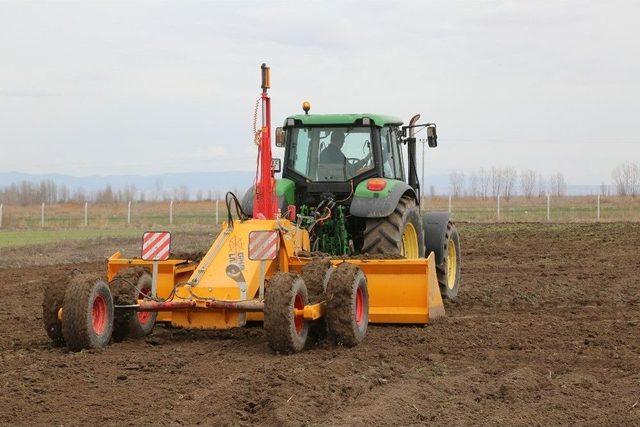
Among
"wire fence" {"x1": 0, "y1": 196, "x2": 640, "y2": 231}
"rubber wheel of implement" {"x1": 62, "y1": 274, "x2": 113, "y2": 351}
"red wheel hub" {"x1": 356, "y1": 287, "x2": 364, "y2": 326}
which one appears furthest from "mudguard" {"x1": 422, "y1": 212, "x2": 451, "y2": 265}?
"wire fence" {"x1": 0, "y1": 196, "x2": 640, "y2": 231}

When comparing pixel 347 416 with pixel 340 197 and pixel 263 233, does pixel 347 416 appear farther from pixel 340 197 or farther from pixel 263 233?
pixel 340 197

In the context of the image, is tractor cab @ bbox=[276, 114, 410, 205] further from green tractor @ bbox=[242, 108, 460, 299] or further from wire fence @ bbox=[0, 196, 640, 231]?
wire fence @ bbox=[0, 196, 640, 231]

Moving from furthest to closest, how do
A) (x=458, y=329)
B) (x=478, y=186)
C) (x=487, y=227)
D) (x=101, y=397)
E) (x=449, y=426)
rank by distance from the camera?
(x=478, y=186) < (x=487, y=227) < (x=458, y=329) < (x=101, y=397) < (x=449, y=426)

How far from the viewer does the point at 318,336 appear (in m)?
9.93

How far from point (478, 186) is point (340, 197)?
58.2 metres

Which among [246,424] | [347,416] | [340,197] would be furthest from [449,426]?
[340,197]

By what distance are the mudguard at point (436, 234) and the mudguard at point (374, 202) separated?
2087 millimetres

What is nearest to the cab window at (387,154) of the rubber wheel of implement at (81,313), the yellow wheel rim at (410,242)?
the yellow wheel rim at (410,242)

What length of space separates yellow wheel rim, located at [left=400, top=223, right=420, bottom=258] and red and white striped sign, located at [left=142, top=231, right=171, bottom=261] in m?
3.31

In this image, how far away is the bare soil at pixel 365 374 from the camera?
7.03 m

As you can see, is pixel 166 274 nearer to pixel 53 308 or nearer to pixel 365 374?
pixel 53 308

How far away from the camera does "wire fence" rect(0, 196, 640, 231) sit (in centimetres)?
4144

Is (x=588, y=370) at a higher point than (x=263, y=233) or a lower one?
lower

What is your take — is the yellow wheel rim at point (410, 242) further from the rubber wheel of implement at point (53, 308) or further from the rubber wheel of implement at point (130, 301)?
the rubber wheel of implement at point (53, 308)
